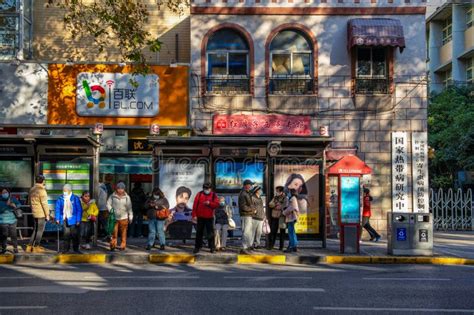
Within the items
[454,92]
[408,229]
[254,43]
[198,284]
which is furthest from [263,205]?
[454,92]

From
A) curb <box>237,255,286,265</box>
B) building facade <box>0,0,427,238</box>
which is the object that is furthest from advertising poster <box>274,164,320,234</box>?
building facade <box>0,0,427,238</box>

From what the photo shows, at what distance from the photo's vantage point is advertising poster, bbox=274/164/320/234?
17219 mm

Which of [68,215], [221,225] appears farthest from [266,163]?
[68,215]


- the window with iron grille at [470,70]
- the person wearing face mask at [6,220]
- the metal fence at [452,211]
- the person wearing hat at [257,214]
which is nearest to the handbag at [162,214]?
the person wearing hat at [257,214]

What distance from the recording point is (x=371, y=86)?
21.5 metres

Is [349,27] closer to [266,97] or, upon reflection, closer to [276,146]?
[266,97]

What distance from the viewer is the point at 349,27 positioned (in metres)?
21.1

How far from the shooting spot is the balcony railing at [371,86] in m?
21.4

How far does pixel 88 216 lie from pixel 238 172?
14.2ft

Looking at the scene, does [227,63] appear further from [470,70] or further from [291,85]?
[470,70]

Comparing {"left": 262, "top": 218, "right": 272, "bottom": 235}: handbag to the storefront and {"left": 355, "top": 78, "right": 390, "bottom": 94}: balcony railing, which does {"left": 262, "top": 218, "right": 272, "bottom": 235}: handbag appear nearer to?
the storefront

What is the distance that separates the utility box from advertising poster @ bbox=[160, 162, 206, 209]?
5283mm

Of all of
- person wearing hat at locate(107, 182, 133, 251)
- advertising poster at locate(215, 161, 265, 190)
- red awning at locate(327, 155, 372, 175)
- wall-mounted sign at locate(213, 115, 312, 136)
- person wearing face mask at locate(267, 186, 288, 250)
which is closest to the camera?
person wearing hat at locate(107, 182, 133, 251)

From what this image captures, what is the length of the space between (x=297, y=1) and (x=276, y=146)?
21.9 ft
